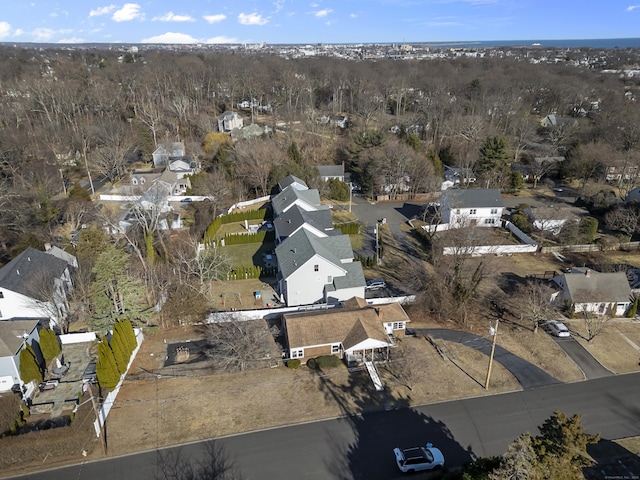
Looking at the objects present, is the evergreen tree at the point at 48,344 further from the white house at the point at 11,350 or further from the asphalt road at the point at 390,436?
the asphalt road at the point at 390,436

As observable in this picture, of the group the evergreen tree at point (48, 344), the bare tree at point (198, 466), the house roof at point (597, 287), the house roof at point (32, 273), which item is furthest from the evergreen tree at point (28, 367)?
the house roof at point (597, 287)

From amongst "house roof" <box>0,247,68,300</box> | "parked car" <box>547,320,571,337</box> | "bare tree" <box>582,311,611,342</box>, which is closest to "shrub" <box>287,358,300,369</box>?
"house roof" <box>0,247,68,300</box>

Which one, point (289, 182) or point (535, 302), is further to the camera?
point (289, 182)

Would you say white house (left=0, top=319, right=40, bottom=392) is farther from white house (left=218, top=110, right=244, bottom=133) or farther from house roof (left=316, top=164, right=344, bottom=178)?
white house (left=218, top=110, right=244, bottom=133)

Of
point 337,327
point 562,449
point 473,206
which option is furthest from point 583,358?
point 473,206

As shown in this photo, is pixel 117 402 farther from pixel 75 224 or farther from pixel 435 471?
pixel 75 224

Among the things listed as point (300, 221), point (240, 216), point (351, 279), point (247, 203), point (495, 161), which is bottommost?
point (351, 279)

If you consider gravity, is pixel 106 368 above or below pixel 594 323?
above

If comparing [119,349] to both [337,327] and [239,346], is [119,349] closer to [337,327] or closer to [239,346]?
[239,346]
